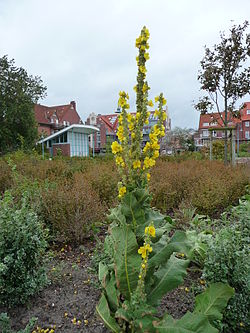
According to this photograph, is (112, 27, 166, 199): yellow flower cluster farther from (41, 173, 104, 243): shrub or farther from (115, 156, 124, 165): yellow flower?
(41, 173, 104, 243): shrub

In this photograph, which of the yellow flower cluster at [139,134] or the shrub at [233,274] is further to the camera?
the shrub at [233,274]

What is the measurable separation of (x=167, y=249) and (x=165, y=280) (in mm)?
254

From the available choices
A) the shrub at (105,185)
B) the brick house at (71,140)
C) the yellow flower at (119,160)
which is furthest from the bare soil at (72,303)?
the brick house at (71,140)

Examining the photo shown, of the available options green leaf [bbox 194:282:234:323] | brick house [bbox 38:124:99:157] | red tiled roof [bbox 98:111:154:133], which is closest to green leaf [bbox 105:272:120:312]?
green leaf [bbox 194:282:234:323]

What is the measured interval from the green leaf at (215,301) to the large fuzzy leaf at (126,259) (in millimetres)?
492

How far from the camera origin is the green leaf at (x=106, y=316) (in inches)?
68.1

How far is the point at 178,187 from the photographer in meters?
5.83

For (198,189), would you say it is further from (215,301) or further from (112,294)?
(112,294)

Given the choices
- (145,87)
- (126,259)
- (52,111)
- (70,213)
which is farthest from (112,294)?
(52,111)

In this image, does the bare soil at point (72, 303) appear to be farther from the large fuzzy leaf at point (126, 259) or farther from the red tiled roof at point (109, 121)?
the red tiled roof at point (109, 121)

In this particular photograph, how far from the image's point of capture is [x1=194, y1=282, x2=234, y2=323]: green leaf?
1791mm

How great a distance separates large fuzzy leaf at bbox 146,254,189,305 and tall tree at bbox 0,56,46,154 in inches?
836

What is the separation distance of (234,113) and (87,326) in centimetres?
1036

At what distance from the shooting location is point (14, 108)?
21.6 metres
